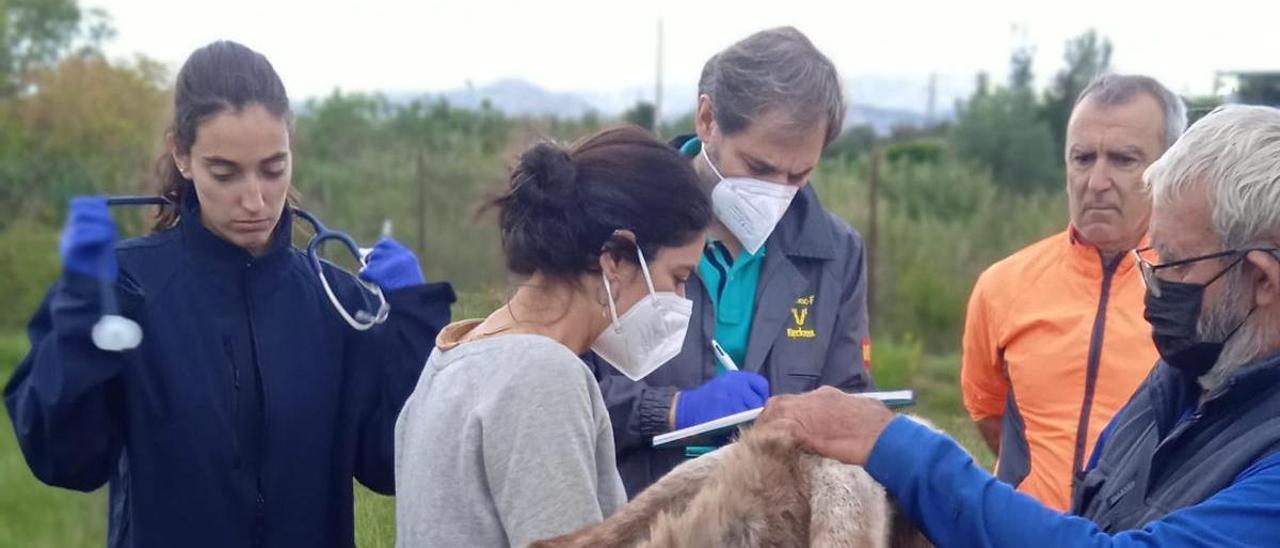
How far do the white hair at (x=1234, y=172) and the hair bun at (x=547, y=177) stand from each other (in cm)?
103

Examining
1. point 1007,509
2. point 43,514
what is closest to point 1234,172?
point 1007,509

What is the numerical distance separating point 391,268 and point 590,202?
82cm

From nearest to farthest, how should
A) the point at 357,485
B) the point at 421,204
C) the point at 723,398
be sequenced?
1. the point at 723,398
2. the point at 357,485
3. the point at 421,204

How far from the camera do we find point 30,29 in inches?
477

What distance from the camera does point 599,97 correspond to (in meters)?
36.3

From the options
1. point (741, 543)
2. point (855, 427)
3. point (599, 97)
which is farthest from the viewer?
point (599, 97)

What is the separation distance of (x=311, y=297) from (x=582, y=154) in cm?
98

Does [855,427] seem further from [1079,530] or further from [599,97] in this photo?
[599,97]

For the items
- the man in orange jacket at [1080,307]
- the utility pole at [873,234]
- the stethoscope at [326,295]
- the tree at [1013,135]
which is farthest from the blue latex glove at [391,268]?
the tree at [1013,135]

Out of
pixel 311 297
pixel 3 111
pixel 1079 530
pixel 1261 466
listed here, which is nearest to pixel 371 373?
pixel 311 297

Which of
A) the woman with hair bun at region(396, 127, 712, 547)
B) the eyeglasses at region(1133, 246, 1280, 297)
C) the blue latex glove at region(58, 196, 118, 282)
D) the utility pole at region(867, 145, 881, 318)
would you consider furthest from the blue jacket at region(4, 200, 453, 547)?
the utility pole at region(867, 145, 881, 318)

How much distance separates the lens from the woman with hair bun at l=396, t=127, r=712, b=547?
7.65 ft

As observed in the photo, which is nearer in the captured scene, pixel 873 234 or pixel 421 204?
pixel 873 234

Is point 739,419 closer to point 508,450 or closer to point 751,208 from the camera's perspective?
point 508,450
